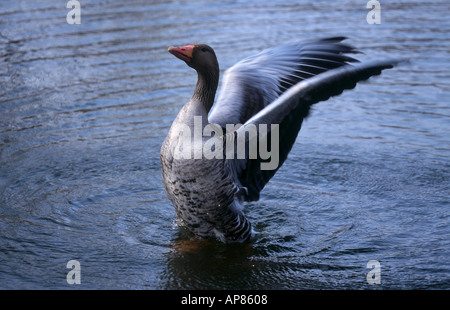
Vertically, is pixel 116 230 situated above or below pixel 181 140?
below

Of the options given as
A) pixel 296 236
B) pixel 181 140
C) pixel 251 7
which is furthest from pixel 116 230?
pixel 251 7

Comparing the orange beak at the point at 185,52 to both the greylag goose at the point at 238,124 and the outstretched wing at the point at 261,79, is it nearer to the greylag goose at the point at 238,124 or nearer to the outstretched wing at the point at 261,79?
the greylag goose at the point at 238,124

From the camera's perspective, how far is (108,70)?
33.3 ft

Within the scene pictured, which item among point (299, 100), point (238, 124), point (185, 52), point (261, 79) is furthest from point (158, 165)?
point (299, 100)

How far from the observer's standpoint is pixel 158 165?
7.33m

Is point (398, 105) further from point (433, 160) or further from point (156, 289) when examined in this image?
point (156, 289)

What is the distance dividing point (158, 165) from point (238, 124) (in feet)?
5.42

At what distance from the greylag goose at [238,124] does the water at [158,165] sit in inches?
17.5

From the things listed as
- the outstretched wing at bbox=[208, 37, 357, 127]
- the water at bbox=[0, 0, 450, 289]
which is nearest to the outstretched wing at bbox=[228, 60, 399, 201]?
the outstretched wing at bbox=[208, 37, 357, 127]

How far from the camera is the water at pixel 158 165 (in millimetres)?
5258

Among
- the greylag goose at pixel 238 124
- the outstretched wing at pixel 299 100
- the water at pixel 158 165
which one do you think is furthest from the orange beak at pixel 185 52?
the water at pixel 158 165

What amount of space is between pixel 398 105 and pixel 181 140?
4525mm

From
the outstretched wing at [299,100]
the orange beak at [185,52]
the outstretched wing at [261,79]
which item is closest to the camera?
the outstretched wing at [299,100]

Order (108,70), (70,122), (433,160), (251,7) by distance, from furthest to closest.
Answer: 1. (251,7)
2. (108,70)
3. (70,122)
4. (433,160)
